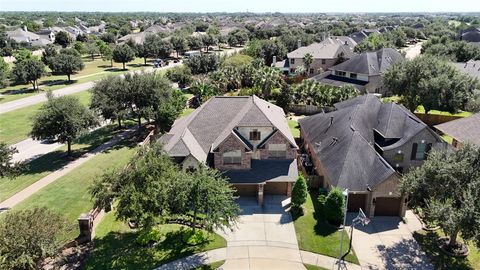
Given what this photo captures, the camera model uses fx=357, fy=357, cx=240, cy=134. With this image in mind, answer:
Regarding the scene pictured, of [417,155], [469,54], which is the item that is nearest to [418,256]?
[417,155]

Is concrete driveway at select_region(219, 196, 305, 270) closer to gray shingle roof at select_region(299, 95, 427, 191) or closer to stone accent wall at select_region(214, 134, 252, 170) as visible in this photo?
stone accent wall at select_region(214, 134, 252, 170)

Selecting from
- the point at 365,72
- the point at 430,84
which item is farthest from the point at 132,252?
the point at 365,72

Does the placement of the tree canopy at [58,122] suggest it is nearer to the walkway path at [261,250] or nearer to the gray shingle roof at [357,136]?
the walkway path at [261,250]

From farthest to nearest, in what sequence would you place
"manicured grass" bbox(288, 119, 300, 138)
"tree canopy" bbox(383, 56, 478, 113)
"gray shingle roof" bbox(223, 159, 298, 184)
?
"manicured grass" bbox(288, 119, 300, 138) < "tree canopy" bbox(383, 56, 478, 113) < "gray shingle roof" bbox(223, 159, 298, 184)

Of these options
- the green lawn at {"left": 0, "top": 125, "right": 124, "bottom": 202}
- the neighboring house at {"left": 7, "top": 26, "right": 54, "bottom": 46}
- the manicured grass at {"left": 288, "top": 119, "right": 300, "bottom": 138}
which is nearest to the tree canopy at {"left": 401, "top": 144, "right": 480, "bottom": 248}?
the manicured grass at {"left": 288, "top": 119, "right": 300, "bottom": 138}

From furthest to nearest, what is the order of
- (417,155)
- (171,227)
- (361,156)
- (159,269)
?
(417,155) < (361,156) < (171,227) < (159,269)

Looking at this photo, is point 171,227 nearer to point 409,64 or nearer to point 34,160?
point 34,160
